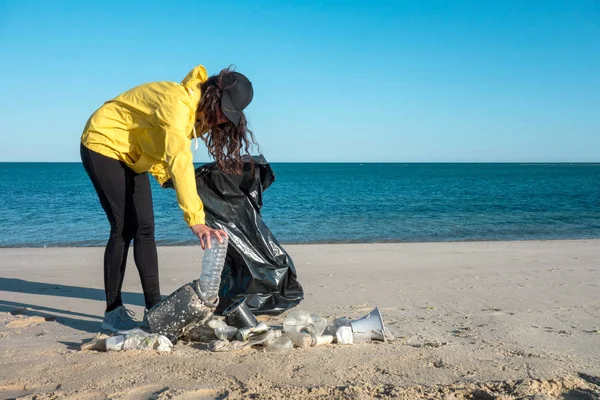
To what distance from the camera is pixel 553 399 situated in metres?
2.33

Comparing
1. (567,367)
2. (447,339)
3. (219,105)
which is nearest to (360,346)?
(447,339)

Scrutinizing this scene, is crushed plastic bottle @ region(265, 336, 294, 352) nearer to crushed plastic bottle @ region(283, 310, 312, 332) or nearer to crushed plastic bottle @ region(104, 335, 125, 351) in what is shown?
crushed plastic bottle @ region(283, 310, 312, 332)

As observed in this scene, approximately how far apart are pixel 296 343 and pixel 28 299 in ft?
9.38

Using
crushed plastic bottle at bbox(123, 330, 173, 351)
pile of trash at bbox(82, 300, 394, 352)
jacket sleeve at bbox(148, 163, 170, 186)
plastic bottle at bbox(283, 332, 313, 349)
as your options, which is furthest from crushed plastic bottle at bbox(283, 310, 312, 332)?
jacket sleeve at bbox(148, 163, 170, 186)

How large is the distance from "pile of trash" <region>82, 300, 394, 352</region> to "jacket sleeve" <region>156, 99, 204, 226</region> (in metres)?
0.72

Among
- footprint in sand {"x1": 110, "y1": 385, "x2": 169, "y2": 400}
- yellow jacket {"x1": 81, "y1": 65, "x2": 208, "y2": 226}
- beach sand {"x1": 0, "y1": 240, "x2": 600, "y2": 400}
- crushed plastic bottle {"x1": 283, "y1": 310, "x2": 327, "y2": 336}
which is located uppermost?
yellow jacket {"x1": 81, "y1": 65, "x2": 208, "y2": 226}

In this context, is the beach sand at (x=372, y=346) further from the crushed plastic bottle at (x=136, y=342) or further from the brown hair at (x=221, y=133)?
the brown hair at (x=221, y=133)

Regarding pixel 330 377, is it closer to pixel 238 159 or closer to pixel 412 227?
pixel 238 159

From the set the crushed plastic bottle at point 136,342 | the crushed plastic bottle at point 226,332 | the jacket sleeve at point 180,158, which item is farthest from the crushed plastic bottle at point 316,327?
the jacket sleeve at point 180,158

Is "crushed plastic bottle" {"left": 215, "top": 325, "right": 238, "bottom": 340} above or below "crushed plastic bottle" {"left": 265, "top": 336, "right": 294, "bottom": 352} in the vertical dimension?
above

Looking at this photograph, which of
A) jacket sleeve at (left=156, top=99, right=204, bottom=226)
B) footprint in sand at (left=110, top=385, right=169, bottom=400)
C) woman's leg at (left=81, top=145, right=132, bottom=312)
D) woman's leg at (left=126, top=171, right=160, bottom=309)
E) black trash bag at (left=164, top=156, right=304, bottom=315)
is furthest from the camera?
black trash bag at (left=164, top=156, right=304, bottom=315)

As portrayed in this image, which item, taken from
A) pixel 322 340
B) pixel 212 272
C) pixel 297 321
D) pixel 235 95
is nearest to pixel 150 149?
pixel 235 95

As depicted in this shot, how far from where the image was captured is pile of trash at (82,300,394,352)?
10.0 feet

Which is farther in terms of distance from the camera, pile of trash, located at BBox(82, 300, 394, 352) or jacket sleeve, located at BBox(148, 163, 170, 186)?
jacket sleeve, located at BBox(148, 163, 170, 186)
